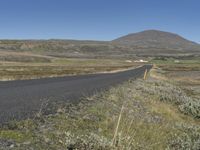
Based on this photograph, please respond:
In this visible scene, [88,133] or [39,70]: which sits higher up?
[88,133]

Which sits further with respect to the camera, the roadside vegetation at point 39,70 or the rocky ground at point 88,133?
the roadside vegetation at point 39,70

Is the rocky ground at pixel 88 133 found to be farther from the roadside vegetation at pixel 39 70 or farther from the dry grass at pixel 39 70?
the dry grass at pixel 39 70

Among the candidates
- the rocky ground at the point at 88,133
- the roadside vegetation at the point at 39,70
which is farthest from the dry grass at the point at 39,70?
the rocky ground at the point at 88,133

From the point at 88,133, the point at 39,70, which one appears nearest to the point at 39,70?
the point at 39,70

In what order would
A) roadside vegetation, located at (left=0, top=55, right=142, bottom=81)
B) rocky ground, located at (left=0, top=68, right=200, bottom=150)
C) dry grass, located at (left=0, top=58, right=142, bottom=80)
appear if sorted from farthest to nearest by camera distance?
dry grass, located at (left=0, top=58, right=142, bottom=80), roadside vegetation, located at (left=0, top=55, right=142, bottom=81), rocky ground, located at (left=0, top=68, right=200, bottom=150)

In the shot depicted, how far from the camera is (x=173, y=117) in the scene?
18766 mm

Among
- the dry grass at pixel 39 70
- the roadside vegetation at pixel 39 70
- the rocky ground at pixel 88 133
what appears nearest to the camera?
the rocky ground at pixel 88 133

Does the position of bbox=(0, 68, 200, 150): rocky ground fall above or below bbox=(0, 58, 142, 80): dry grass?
above

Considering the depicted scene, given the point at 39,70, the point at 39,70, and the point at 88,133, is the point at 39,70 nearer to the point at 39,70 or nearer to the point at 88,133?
the point at 39,70

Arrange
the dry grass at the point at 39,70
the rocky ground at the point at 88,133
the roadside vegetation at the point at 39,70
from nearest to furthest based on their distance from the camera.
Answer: the rocky ground at the point at 88,133, the roadside vegetation at the point at 39,70, the dry grass at the point at 39,70

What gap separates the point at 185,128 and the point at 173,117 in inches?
192

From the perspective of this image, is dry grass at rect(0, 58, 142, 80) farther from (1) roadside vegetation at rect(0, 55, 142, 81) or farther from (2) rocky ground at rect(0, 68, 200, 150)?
(2) rocky ground at rect(0, 68, 200, 150)

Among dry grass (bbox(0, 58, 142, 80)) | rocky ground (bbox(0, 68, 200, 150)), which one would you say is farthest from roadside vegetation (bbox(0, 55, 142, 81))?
rocky ground (bbox(0, 68, 200, 150))

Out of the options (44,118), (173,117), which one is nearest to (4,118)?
(44,118)
